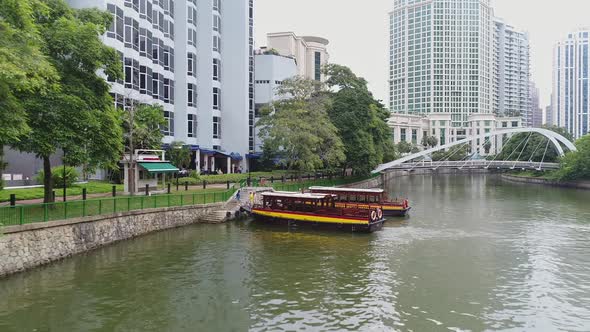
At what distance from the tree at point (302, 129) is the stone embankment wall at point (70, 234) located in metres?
18.9

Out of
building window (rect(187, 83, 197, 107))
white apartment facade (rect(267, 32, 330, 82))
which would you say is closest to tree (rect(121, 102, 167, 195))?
building window (rect(187, 83, 197, 107))

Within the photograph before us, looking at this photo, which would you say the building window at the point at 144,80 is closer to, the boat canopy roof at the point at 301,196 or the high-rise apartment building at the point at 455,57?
the boat canopy roof at the point at 301,196

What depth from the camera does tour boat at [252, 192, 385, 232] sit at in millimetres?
31438

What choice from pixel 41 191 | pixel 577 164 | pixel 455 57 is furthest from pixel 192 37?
pixel 455 57

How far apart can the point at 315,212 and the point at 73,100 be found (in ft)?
60.0

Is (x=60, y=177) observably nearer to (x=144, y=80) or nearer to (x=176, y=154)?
(x=176, y=154)

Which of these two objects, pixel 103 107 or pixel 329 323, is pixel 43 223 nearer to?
pixel 103 107

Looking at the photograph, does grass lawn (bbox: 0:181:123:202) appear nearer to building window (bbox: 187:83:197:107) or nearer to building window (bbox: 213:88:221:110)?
building window (bbox: 187:83:197:107)

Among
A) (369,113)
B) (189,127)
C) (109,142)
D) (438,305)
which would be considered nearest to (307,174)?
(369,113)

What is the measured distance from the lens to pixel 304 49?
128 m

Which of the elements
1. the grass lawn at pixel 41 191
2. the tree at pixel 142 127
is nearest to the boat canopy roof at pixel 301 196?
the tree at pixel 142 127

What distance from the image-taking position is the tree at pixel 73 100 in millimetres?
20766

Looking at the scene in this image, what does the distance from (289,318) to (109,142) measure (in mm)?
14495

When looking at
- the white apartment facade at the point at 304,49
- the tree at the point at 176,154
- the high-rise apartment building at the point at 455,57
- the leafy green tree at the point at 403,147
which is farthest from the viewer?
the high-rise apartment building at the point at 455,57
